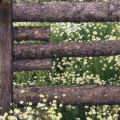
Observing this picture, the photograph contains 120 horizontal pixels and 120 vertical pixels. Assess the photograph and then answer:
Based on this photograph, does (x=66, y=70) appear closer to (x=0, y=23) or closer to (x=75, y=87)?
(x=75, y=87)

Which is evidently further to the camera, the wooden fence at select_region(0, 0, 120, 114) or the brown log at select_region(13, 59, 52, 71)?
the brown log at select_region(13, 59, 52, 71)

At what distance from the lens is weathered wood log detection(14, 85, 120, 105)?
14.6ft

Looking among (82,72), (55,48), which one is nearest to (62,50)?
(55,48)

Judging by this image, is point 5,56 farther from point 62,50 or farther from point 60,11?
point 60,11

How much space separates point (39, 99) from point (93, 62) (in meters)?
1.97

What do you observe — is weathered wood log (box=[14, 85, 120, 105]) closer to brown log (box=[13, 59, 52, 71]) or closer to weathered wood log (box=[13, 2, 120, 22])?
weathered wood log (box=[13, 2, 120, 22])

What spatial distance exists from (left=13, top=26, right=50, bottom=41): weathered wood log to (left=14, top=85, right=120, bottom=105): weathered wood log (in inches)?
34.0

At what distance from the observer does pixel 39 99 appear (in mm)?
4484

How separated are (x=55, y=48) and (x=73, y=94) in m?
0.50

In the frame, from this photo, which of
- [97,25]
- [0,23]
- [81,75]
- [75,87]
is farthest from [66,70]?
[0,23]

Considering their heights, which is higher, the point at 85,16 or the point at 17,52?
the point at 85,16

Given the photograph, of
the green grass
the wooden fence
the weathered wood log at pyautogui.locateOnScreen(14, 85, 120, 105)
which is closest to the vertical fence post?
the wooden fence

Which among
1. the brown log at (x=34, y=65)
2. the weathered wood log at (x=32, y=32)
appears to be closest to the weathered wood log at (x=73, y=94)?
the weathered wood log at (x=32, y=32)

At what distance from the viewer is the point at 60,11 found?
4.27 meters
